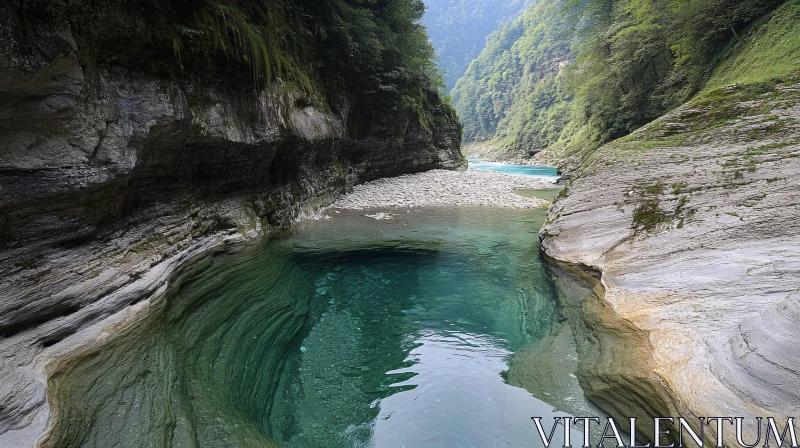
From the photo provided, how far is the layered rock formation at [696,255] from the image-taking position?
321 cm

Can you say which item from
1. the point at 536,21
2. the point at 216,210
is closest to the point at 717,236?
the point at 216,210

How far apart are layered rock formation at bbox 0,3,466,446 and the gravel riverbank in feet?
23.0

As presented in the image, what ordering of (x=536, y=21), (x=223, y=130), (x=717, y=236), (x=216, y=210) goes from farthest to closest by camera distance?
(x=536, y=21) → (x=216, y=210) → (x=223, y=130) → (x=717, y=236)

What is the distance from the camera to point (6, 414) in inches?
123

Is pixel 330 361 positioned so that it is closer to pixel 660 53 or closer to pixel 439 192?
pixel 439 192

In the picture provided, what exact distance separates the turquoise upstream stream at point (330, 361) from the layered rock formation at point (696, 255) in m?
0.74

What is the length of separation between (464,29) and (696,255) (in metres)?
209

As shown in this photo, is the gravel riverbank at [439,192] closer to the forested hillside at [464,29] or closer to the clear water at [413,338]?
the clear water at [413,338]

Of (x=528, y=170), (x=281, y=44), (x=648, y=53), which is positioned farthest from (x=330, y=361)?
(x=528, y=170)

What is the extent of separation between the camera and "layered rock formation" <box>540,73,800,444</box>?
321cm

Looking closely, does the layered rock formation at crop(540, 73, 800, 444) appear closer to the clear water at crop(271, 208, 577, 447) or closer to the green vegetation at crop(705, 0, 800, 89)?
the clear water at crop(271, 208, 577, 447)

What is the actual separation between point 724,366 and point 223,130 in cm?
875

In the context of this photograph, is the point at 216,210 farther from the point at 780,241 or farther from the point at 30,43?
the point at 780,241

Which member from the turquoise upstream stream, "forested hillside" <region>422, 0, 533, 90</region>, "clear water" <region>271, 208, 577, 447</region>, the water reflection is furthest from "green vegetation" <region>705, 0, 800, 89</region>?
"forested hillside" <region>422, 0, 533, 90</region>
